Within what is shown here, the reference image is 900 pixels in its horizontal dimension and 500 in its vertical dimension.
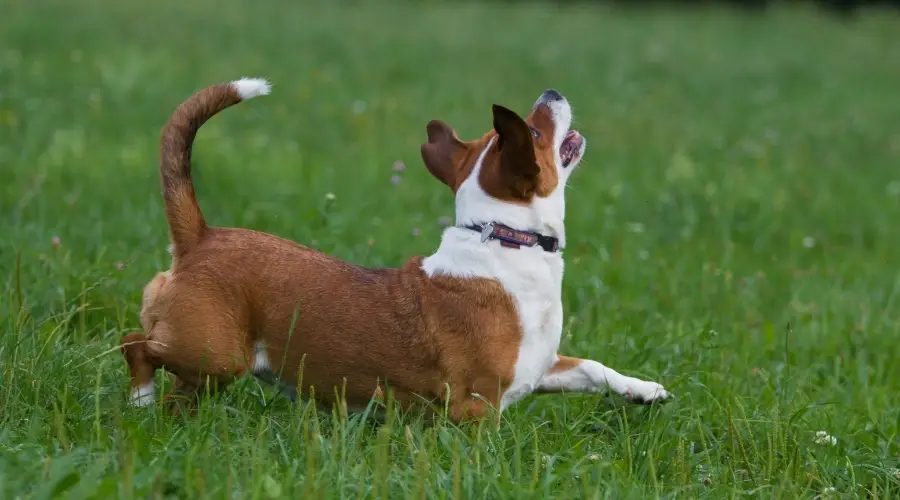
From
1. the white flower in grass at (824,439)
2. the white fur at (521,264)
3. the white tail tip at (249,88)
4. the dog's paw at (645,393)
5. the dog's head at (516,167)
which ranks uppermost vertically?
the white tail tip at (249,88)

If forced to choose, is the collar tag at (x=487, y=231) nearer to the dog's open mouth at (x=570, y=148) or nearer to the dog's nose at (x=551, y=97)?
the dog's open mouth at (x=570, y=148)

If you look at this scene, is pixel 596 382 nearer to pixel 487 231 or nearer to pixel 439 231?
pixel 487 231

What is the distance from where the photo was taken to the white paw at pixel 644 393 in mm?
4336

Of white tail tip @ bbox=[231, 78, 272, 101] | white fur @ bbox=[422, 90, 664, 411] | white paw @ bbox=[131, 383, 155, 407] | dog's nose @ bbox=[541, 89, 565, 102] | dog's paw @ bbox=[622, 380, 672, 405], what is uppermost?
white tail tip @ bbox=[231, 78, 272, 101]

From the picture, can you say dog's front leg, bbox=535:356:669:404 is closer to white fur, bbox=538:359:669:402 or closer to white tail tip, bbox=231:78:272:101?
white fur, bbox=538:359:669:402

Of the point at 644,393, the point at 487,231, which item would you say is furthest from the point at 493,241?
the point at 644,393

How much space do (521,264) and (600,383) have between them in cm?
62

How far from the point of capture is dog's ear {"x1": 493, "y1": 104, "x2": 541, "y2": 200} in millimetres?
3887

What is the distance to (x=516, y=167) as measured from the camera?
4.03 m

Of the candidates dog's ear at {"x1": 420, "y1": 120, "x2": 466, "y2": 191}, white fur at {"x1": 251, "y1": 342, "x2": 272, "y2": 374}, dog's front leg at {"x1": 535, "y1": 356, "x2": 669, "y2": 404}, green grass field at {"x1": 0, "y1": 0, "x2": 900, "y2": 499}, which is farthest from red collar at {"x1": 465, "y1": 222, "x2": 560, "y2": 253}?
white fur at {"x1": 251, "y1": 342, "x2": 272, "y2": 374}

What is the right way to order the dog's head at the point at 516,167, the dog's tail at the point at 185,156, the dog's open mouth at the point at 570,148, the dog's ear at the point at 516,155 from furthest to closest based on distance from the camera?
the dog's open mouth at the point at 570,148 → the dog's tail at the point at 185,156 → the dog's head at the point at 516,167 → the dog's ear at the point at 516,155

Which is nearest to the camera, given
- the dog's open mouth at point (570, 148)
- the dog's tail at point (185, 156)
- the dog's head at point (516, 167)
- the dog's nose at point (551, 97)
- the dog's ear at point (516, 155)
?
the dog's ear at point (516, 155)

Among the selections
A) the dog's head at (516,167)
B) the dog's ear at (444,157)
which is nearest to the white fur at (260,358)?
the dog's head at (516,167)

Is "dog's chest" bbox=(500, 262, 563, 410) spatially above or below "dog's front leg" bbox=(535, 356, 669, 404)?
above
